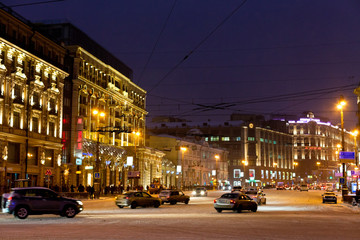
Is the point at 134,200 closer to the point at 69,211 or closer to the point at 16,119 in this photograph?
the point at 69,211

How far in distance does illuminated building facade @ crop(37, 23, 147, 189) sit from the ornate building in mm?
3687

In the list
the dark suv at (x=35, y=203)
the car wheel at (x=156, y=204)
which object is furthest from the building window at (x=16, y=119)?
the dark suv at (x=35, y=203)

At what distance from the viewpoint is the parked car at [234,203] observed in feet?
104

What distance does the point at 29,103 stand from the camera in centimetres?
5800

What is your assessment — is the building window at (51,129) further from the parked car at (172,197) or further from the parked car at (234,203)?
the parked car at (234,203)

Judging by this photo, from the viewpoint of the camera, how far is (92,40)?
272 feet

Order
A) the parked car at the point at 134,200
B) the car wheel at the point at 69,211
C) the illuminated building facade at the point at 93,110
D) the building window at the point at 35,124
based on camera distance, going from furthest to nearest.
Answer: the illuminated building facade at the point at 93,110 < the building window at the point at 35,124 < the parked car at the point at 134,200 < the car wheel at the point at 69,211

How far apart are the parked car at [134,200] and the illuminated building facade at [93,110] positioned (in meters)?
18.0

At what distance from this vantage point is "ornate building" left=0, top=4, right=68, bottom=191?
2077 inches

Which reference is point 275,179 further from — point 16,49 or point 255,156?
point 16,49

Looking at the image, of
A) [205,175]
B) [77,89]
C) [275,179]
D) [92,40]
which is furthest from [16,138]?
[275,179]

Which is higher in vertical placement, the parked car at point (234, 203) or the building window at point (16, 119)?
the building window at point (16, 119)

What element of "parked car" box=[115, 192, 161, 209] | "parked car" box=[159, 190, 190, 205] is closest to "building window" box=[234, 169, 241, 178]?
"parked car" box=[159, 190, 190, 205]

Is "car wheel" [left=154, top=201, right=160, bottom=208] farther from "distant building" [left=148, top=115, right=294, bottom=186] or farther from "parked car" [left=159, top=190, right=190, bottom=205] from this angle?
"distant building" [left=148, top=115, right=294, bottom=186]
